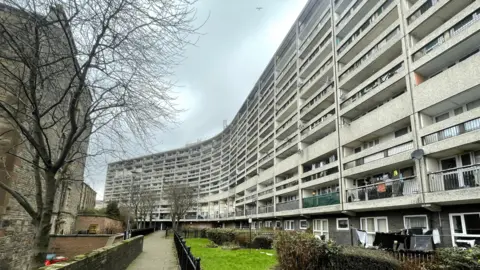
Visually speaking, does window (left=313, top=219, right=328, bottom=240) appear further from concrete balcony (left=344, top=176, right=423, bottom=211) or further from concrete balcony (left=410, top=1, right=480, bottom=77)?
concrete balcony (left=410, top=1, right=480, bottom=77)

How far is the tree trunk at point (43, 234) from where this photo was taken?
21.5ft

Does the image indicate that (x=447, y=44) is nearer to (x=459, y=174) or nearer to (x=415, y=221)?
(x=459, y=174)

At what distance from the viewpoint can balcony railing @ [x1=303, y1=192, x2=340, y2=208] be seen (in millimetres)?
22562

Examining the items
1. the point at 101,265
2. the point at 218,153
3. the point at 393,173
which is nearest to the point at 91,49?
the point at 101,265

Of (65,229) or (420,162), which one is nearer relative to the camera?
(420,162)

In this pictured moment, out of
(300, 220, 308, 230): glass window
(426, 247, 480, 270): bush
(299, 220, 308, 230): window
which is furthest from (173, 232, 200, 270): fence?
(299, 220, 308, 230): window

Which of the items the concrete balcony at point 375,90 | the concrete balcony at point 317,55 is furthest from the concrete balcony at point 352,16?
the concrete balcony at point 375,90

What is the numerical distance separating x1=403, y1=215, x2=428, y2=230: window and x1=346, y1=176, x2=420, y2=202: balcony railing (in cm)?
151

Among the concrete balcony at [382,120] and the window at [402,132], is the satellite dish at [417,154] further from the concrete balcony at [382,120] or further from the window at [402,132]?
the window at [402,132]

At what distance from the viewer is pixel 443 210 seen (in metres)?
14.9

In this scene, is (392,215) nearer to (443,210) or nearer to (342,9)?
(443,210)

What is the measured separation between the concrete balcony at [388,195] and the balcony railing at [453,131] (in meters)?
2.16

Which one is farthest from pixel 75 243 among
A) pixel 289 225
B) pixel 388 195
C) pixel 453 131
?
pixel 453 131

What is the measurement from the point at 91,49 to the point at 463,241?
15.8 m
